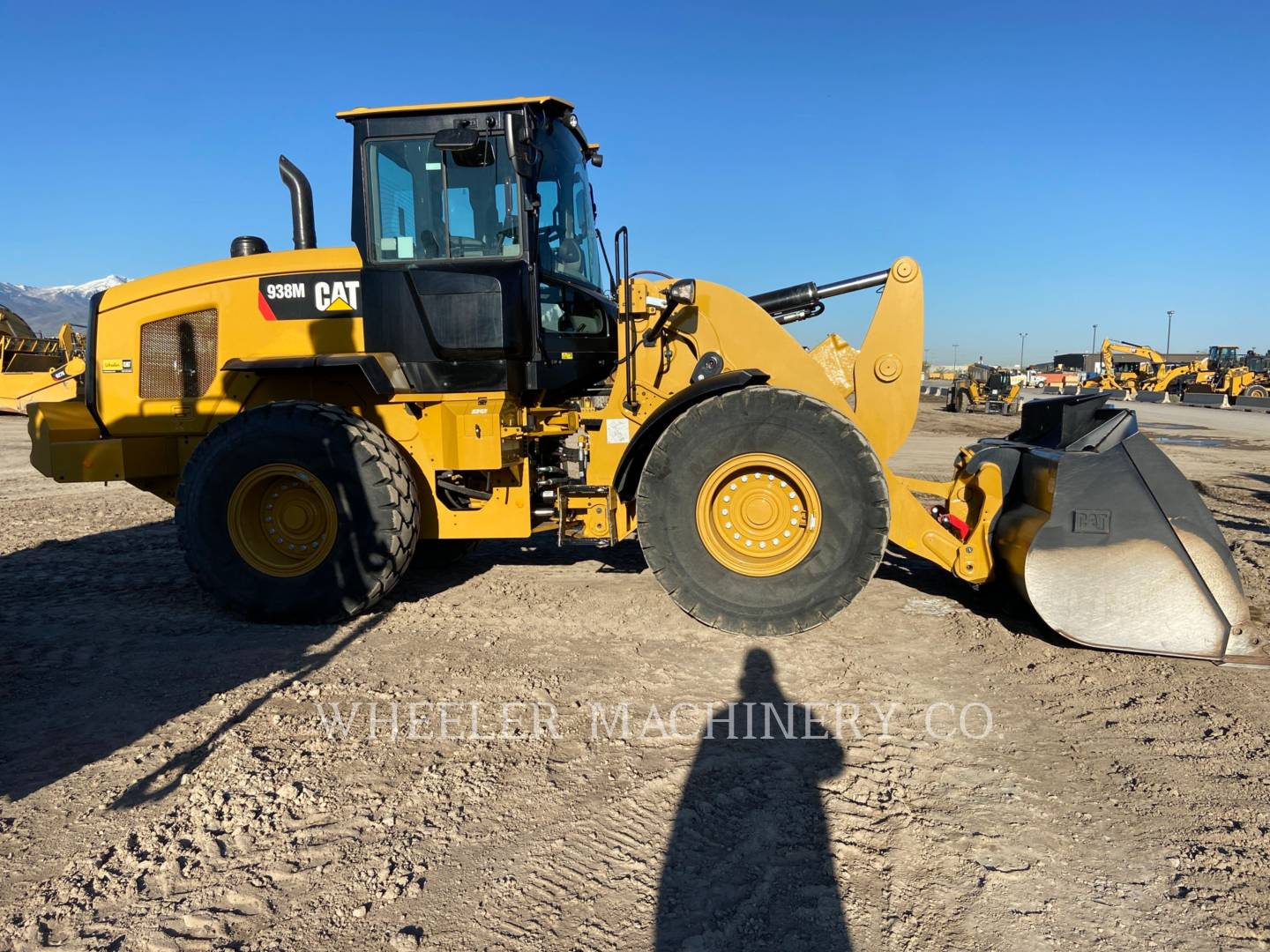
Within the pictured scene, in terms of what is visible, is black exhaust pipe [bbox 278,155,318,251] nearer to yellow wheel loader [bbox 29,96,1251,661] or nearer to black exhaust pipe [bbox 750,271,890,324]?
yellow wheel loader [bbox 29,96,1251,661]

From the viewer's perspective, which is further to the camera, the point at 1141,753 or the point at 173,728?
the point at 173,728

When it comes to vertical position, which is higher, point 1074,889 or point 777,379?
point 777,379

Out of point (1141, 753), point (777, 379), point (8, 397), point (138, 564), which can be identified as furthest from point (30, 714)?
point (8, 397)

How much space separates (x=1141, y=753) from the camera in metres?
3.06

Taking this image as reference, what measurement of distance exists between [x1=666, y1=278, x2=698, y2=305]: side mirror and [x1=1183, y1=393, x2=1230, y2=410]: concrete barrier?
3840 centimetres

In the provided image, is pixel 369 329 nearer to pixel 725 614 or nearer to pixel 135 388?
pixel 135 388

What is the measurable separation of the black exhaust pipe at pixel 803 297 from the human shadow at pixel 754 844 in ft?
9.02

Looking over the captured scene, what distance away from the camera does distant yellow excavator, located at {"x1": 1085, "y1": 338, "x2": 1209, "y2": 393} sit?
37.9 m

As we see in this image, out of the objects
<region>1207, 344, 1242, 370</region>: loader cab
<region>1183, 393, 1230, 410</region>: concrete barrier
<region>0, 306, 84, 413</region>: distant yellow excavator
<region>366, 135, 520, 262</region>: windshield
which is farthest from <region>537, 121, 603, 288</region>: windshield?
<region>1207, 344, 1242, 370</region>: loader cab

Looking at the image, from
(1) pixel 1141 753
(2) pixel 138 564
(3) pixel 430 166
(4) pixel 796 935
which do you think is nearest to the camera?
(4) pixel 796 935

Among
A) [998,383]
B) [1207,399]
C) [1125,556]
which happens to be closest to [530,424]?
[1125,556]

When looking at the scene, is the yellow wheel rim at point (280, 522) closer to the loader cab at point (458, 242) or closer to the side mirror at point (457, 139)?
the loader cab at point (458, 242)

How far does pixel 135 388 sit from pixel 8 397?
1562 cm

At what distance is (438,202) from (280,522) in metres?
2.16
